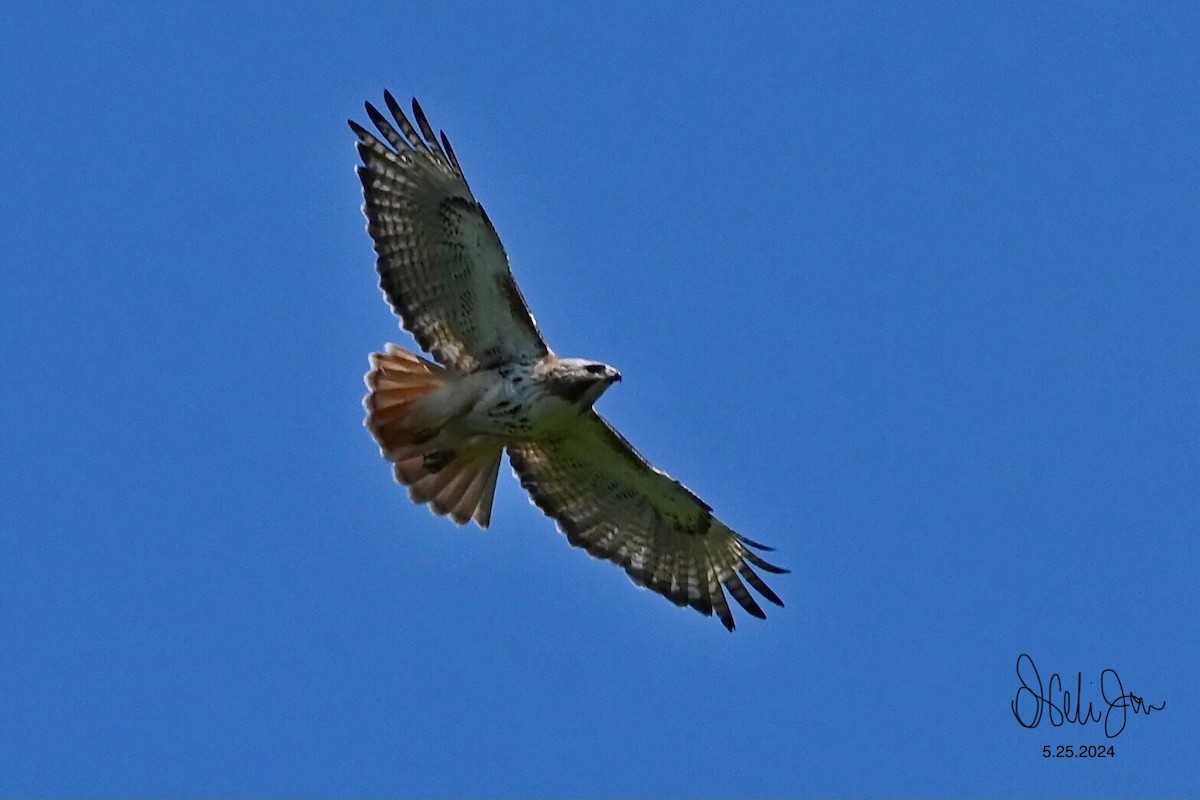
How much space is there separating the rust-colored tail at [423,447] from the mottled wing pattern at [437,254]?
223 millimetres

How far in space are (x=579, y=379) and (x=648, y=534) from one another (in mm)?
1814

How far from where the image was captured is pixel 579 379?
1259 cm

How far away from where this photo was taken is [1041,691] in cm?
1312

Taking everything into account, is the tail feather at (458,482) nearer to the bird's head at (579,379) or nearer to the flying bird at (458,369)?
the flying bird at (458,369)

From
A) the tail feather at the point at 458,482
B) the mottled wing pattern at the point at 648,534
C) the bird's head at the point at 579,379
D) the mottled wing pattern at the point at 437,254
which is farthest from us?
the mottled wing pattern at the point at 648,534

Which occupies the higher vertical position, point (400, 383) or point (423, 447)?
A: point (400, 383)

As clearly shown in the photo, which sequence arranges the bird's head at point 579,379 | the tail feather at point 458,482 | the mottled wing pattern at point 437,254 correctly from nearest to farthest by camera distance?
the bird's head at point 579,379 → the mottled wing pattern at point 437,254 → the tail feather at point 458,482

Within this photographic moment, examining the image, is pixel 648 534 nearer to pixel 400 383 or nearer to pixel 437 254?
pixel 400 383

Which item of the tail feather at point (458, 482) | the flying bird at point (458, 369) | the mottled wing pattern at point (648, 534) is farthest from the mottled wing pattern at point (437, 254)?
the mottled wing pattern at point (648, 534)

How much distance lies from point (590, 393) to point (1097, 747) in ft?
13.0

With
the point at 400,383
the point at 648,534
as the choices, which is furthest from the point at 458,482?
the point at 648,534

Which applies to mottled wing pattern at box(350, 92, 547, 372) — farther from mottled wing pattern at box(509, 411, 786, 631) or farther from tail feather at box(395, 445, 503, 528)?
mottled wing pattern at box(509, 411, 786, 631)

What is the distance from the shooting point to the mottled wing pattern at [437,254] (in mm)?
13062

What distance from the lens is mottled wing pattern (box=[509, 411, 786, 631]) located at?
13.8 m
